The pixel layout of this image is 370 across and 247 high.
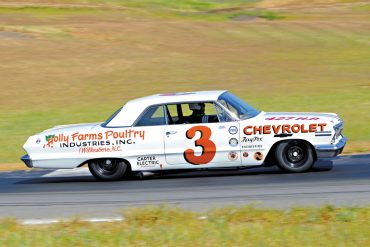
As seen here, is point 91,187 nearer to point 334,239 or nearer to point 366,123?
point 334,239

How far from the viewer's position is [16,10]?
59.2 meters

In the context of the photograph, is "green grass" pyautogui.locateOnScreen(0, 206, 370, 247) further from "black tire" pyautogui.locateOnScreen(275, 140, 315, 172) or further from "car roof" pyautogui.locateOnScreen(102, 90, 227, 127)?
"car roof" pyautogui.locateOnScreen(102, 90, 227, 127)

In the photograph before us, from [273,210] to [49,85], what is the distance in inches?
866

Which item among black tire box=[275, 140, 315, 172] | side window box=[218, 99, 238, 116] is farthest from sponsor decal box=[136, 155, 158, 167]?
black tire box=[275, 140, 315, 172]

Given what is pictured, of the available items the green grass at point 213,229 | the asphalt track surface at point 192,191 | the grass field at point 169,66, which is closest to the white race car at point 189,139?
the asphalt track surface at point 192,191

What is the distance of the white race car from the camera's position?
40.4ft

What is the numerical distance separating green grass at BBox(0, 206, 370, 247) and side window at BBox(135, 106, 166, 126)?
3742 mm

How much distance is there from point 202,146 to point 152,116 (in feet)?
3.23

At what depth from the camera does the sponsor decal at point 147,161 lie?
Answer: 41.5 ft

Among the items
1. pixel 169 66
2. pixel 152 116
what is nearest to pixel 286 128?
pixel 152 116

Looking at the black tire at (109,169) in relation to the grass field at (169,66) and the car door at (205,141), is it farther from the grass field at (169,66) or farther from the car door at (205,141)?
the grass field at (169,66)

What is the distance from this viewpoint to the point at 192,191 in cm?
1142

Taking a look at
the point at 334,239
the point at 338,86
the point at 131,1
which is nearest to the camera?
the point at 334,239

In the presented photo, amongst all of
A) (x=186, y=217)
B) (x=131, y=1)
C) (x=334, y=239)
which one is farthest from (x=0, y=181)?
(x=131, y=1)
